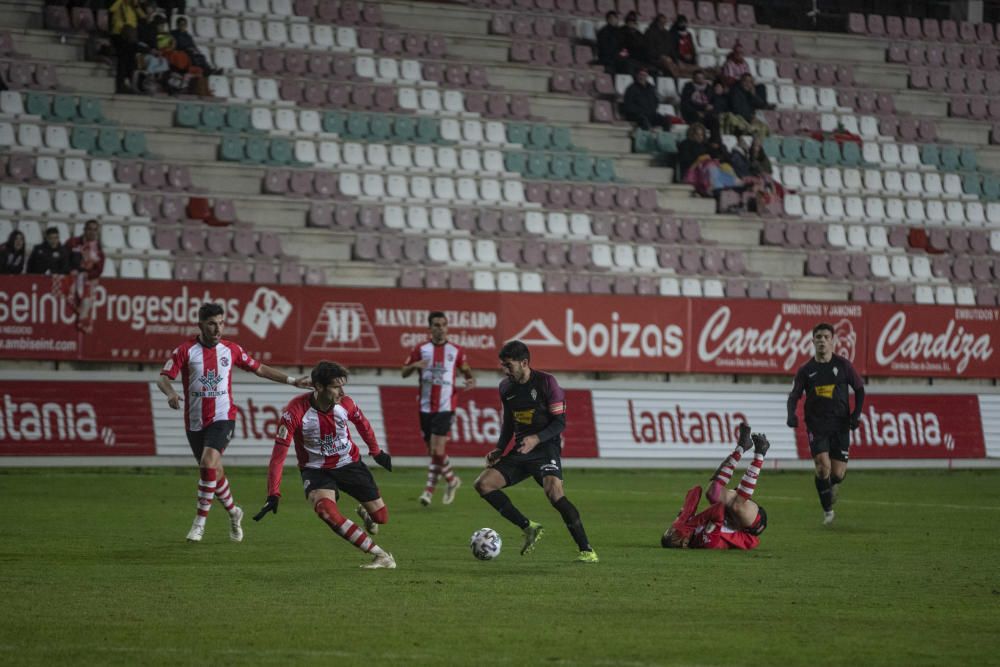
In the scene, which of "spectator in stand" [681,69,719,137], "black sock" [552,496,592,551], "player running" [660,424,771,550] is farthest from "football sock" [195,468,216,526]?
"spectator in stand" [681,69,719,137]

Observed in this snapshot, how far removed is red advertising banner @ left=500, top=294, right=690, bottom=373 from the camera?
1139 inches

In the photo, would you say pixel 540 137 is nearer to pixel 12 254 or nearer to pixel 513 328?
pixel 513 328

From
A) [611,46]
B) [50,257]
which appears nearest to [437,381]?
[50,257]

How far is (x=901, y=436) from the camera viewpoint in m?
30.1

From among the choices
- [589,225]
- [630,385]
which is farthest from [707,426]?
[589,225]

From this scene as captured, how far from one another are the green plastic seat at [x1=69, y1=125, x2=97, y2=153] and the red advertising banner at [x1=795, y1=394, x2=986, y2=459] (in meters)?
14.4

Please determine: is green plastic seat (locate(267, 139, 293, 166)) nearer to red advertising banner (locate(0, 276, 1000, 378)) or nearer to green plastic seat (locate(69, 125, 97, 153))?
green plastic seat (locate(69, 125, 97, 153))

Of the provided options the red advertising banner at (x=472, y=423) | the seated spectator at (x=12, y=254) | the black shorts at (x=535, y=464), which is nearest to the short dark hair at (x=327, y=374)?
the black shorts at (x=535, y=464)

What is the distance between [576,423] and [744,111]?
12319mm

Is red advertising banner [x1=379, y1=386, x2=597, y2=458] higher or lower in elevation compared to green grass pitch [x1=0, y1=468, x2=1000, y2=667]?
lower

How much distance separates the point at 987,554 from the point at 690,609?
17.8 feet

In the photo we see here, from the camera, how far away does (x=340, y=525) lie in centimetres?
1303

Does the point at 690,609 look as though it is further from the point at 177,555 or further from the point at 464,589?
the point at 177,555

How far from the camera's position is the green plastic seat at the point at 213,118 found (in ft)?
104
